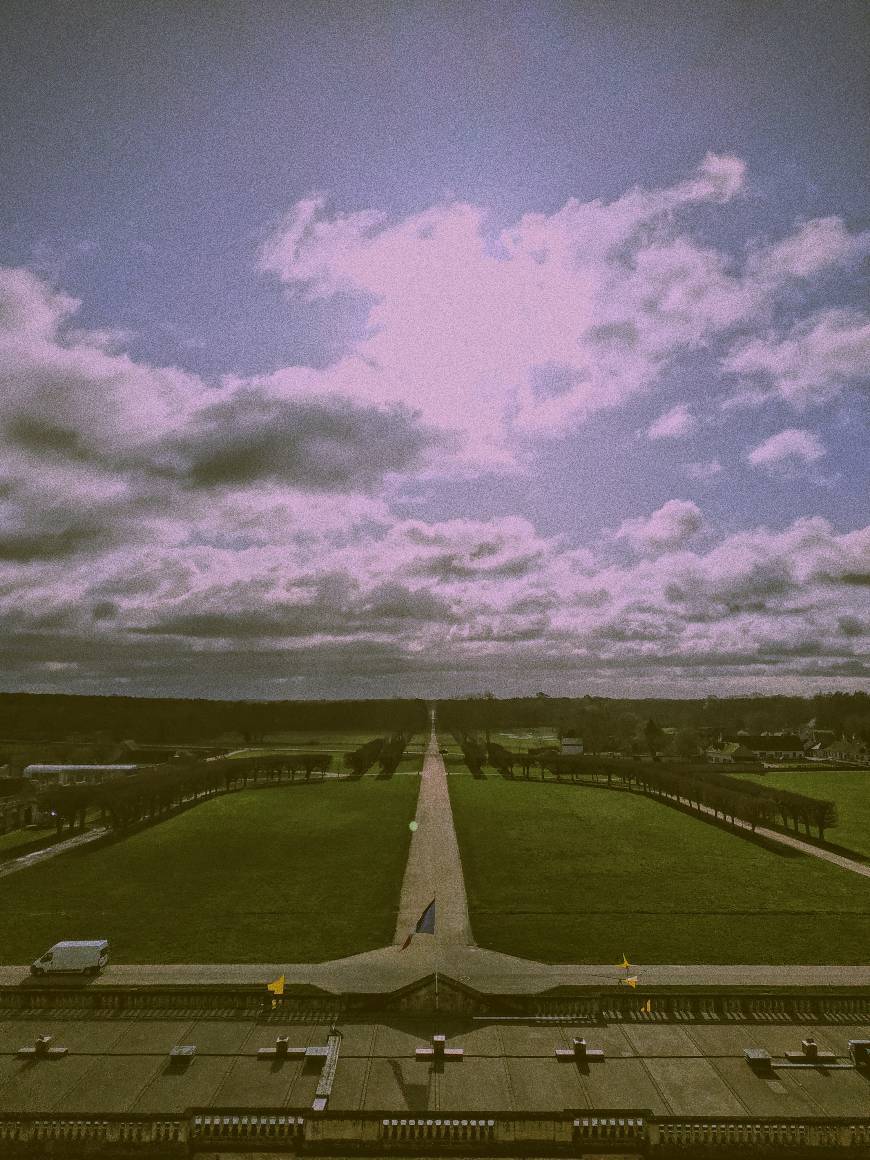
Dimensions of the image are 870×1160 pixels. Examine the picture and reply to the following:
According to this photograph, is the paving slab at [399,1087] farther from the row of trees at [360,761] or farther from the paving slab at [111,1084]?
the row of trees at [360,761]

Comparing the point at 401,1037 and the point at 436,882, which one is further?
the point at 436,882

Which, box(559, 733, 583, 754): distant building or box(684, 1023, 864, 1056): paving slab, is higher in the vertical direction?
box(684, 1023, 864, 1056): paving slab

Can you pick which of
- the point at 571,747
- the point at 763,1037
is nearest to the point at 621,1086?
the point at 763,1037

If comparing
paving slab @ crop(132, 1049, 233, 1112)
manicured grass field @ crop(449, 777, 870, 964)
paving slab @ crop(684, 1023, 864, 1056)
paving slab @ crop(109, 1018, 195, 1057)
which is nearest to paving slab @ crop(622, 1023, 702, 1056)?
paving slab @ crop(684, 1023, 864, 1056)

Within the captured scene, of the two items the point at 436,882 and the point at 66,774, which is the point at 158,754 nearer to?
the point at 66,774

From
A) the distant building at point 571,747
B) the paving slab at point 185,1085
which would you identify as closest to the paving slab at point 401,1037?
the paving slab at point 185,1085

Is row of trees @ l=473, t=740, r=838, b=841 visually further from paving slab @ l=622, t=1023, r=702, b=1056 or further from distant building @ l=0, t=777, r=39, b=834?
distant building @ l=0, t=777, r=39, b=834
